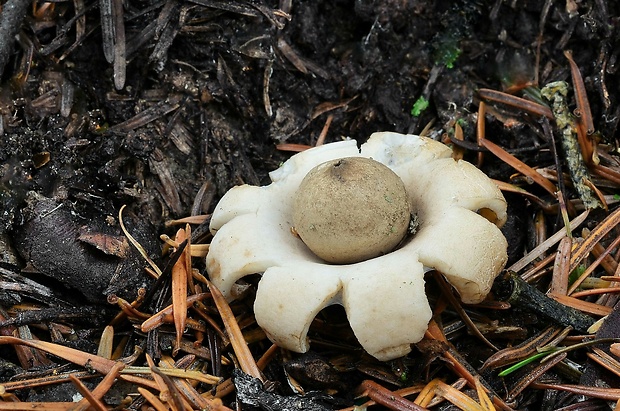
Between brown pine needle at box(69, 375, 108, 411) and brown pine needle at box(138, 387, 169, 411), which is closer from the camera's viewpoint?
brown pine needle at box(69, 375, 108, 411)

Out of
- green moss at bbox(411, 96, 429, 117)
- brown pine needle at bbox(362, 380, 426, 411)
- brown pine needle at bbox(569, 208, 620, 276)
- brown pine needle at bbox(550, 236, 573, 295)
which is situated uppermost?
green moss at bbox(411, 96, 429, 117)

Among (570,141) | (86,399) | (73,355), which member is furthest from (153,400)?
(570,141)

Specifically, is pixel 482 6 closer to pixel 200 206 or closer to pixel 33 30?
pixel 200 206

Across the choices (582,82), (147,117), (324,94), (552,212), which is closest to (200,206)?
(147,117)

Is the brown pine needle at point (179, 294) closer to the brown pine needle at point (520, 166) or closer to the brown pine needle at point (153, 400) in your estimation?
the brown pine needle at point (153, 400)

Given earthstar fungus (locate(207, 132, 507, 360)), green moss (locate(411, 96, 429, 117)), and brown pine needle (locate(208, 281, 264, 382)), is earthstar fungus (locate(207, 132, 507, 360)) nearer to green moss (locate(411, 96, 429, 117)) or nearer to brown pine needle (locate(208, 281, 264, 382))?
brown pine needle (locate(208, 281, 264, 382))

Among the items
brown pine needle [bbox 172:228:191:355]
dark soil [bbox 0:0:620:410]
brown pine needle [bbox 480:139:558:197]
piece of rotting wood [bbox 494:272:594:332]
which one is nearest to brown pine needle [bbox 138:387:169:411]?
dark soil [bbox 0:0:620:410]
